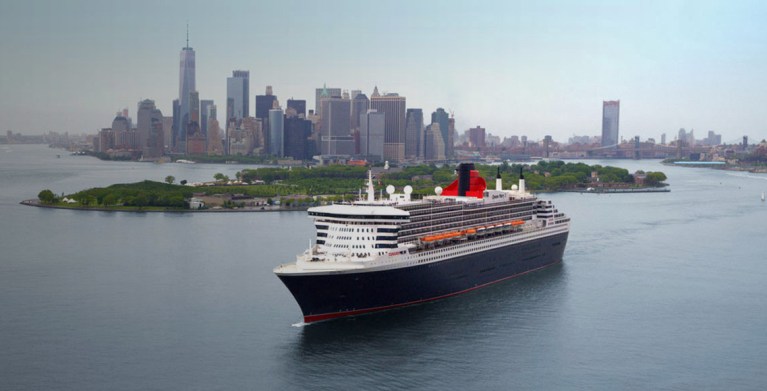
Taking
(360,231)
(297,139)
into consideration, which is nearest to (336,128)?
(297,139)

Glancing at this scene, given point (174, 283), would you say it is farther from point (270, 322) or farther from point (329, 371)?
point (329, 371)

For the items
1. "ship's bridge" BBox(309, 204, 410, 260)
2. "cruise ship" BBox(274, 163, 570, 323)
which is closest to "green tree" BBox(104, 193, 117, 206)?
"cruise ship" BBox(274, 163, 570, 323)

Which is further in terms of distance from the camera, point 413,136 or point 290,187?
point 413,136

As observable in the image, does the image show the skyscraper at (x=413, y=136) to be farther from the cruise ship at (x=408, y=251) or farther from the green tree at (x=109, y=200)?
the cruise ship at (x=408, y=251)

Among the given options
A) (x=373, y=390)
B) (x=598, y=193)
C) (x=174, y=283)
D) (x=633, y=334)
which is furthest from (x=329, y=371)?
(x=598, y=193)

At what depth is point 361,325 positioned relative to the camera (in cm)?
1648

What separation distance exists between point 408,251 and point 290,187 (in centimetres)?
3353

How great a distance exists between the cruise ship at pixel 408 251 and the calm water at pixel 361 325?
46 cm

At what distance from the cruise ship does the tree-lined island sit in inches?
146

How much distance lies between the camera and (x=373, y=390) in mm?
13086

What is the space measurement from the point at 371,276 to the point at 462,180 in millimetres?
6680

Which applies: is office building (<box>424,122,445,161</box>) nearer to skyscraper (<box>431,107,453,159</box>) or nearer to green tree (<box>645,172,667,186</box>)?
skyscraper (<box>431,107,453,159</box>)

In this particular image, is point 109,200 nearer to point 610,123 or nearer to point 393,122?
point 393,122

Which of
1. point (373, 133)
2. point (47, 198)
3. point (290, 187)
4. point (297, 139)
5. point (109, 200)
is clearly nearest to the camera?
point (109, 200)
